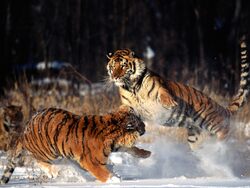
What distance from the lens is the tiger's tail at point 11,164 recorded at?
532cm


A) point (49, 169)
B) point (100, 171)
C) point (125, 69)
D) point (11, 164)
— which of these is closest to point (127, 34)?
point (125, 69)

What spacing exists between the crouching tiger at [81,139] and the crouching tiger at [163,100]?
1086 millimetres

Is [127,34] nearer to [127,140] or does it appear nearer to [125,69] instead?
[125,69]

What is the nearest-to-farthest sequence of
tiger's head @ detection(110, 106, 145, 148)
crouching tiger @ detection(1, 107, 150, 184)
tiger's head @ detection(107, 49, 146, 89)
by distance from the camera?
crouching tiger @ detection(1, 107, 150, 184) < tiger's head @ detection(110, 106, 145, 148) < tiger's head @ detection(107, 49, 146, 89)

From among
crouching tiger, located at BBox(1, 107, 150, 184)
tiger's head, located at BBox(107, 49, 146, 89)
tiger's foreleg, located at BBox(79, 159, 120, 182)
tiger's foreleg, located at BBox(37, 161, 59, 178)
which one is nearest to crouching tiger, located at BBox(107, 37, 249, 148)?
tiger's head, located at BBox(107, 49, 146, 89)

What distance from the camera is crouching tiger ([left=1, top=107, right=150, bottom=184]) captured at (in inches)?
203

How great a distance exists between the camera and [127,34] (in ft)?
69.6

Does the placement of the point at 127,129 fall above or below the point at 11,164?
above

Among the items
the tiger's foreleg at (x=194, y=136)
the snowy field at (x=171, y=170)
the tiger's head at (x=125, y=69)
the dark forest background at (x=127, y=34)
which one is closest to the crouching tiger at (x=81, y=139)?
the snowy field at (x=171, y=170)

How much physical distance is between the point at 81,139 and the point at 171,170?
1045mm

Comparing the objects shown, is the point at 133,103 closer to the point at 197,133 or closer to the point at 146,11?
the point at 197,133

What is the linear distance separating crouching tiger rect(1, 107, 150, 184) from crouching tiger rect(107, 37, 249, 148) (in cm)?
109

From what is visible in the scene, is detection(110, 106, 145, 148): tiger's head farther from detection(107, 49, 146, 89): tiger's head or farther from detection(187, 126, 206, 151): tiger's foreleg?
detection(187, 126, 206, 151): tiger's foreleg

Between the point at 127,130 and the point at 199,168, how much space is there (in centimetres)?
98
